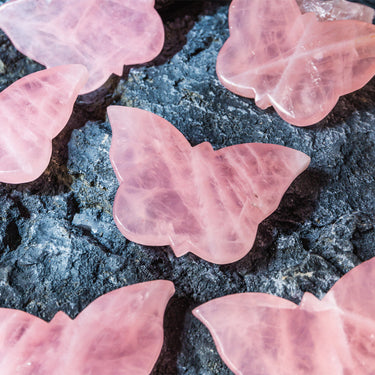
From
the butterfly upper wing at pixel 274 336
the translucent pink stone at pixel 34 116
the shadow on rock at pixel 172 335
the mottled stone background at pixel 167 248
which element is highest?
the translucent pink stone at pixel 34 116

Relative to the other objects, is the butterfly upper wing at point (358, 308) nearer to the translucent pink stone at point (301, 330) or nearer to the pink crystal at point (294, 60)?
the translucent pink stone at point (301, 330)

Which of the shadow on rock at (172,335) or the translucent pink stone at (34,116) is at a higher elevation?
the translucent pink stone at (34,116)

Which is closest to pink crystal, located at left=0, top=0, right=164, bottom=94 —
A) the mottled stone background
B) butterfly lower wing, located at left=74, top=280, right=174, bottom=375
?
the mottled stone background

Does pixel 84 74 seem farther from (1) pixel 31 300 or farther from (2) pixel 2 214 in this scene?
(1) pixel 31 300

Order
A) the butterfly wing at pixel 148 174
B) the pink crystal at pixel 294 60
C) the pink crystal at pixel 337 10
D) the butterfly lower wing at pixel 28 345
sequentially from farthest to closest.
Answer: the pink crystal at pixel 337 10, the pink crystal at pixel 294 60, the butterfly wing at pixel 148 174, the butterfly lower wing at pixel 28 345

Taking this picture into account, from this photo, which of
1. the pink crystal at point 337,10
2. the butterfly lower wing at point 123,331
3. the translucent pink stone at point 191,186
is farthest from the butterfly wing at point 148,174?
the pink crystal at point 337,10

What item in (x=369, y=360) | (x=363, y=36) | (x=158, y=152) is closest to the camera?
(x=369, y=360)

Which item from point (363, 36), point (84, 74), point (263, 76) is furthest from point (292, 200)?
point (84, 74)
